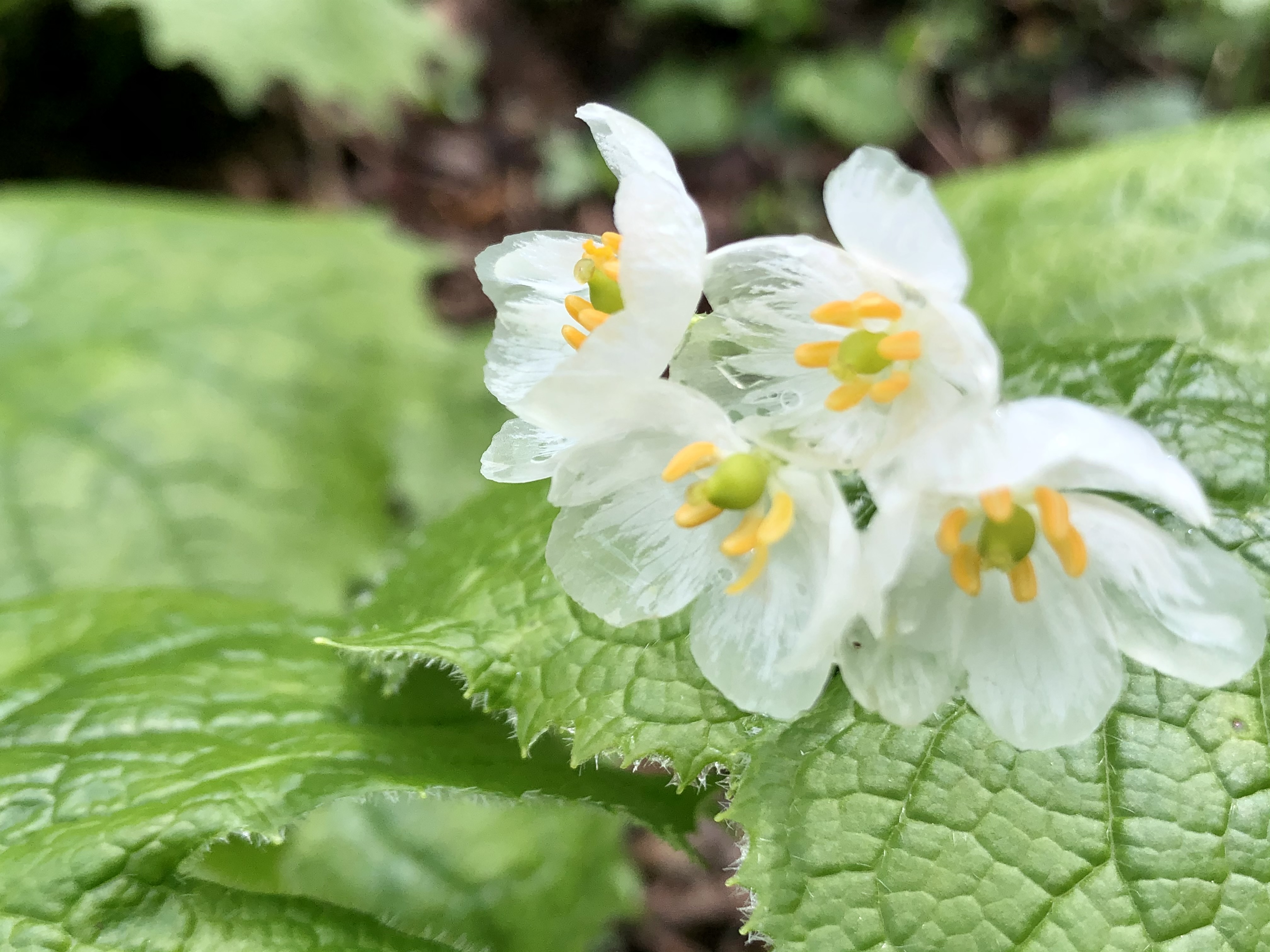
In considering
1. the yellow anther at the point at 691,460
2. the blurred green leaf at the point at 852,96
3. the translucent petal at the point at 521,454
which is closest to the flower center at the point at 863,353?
the yellow anther at the point at 691,460

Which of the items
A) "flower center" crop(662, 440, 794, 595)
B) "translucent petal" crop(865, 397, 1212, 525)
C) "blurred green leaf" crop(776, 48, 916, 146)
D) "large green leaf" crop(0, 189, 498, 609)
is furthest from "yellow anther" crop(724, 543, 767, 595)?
"blurred green leaf" crop(776, 48, 916, 146)

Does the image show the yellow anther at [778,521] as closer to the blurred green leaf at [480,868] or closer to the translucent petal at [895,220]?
the translucent petal at [895,220]

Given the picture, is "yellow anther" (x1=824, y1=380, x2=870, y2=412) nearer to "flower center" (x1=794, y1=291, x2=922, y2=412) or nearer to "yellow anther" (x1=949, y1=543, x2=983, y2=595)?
"flower center" (x1=794, y1=291, x2=922, y2=412)

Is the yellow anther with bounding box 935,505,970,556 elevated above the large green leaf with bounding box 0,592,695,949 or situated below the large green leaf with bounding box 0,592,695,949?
above

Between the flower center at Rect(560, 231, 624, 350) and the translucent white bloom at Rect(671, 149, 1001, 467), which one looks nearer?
the translucent white bloom at Rect(671, 149, 1001, 467)

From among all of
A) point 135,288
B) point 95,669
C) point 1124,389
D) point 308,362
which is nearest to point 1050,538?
point 1124,389

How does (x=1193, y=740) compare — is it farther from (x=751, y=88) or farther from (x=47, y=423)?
(x=751, y=88)
